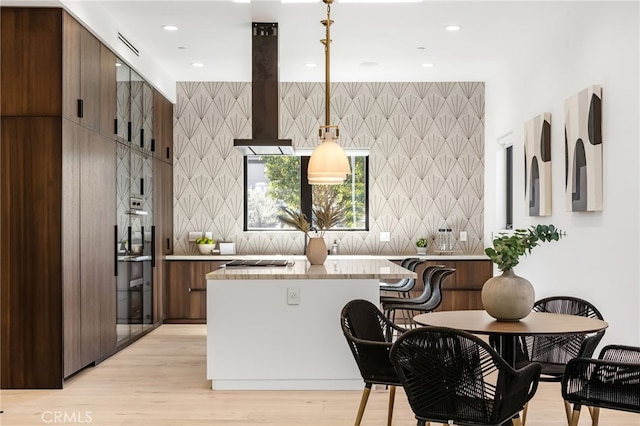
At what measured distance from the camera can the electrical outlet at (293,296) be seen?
16.3 feet

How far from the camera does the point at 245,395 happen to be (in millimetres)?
4816

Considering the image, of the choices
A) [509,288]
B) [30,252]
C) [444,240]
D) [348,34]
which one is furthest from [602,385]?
[444,240]

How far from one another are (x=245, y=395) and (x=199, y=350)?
6.21 ft

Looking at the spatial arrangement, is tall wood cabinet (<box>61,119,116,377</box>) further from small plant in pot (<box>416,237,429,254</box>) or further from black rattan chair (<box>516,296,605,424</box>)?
small plant in pot (<box>416,237,429,254</box>)

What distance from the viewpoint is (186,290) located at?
27.1ft

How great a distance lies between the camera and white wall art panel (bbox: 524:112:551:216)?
6199 millimetres

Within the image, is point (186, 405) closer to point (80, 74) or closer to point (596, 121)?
point (80, 74)

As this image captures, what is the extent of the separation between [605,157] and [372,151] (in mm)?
4040

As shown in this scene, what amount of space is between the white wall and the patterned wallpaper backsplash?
1.69 metres

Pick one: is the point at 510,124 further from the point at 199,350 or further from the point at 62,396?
the point at 62,396

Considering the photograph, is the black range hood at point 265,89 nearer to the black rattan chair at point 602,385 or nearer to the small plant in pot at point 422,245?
the small plant in pot at point 422,245

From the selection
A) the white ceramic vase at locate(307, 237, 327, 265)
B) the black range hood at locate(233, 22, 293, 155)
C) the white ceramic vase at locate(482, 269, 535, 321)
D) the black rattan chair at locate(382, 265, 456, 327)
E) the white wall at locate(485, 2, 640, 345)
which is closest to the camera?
the white ceramic vase at locate(482, 269, 535, 321)

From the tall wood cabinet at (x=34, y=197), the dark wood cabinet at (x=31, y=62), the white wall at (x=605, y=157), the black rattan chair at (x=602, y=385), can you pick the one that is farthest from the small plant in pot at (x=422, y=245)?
the black rattan chair at (x=602, y=385)

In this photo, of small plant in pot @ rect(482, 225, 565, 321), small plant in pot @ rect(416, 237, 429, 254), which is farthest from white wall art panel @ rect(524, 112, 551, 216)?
small plant in pot @ rect(482, 225, 565, 321)
